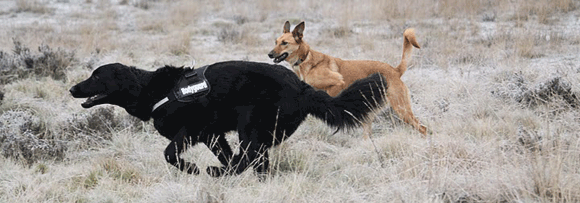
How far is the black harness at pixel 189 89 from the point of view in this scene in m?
3.97

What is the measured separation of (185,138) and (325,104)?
1.02 meters

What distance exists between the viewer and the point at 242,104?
157 inches

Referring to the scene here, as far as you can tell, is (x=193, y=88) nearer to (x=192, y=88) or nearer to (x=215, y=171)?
(x=192, y=88)

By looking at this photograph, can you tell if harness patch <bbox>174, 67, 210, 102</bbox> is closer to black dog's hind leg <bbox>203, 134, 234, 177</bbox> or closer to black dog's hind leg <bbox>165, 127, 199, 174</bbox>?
black dog's hind leg <bbox>165, 127, 199, 174</bbox>

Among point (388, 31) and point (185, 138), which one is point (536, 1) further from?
point (185, 138)

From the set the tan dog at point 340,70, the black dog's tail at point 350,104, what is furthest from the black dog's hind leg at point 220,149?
the tan dog at point 340,70

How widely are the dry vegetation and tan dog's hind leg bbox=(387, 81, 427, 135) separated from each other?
19cm

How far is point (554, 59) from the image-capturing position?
7.55m

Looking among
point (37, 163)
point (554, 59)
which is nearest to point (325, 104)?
point (37, 163)

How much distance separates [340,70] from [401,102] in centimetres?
79

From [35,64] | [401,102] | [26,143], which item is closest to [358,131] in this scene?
[401,102]

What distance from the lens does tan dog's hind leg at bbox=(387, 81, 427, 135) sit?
5.18 m

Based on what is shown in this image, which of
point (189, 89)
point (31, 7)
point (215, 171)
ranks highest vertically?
point (189, 89)

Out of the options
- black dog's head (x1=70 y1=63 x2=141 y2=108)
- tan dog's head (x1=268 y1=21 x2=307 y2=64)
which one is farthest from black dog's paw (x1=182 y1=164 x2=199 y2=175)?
tan dog's head (x1=268 y1=21 x2=307 y2=64)
